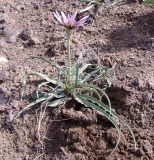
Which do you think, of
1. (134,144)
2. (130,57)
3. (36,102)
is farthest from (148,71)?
(36,102)

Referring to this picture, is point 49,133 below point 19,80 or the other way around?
below

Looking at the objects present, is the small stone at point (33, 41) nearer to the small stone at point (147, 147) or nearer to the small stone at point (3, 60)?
the small stone at point (3, 60)

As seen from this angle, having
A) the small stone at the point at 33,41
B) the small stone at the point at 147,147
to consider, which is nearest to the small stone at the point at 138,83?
the small stone at the point at 147,147

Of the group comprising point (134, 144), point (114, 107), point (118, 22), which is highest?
point (118, 22)

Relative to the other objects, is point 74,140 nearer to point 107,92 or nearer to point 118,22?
point 107,92

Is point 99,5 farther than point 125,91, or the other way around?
point 99,5

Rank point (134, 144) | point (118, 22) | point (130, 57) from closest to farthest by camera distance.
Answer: point (134, 144)
point (130, 57)
point (118, 22)

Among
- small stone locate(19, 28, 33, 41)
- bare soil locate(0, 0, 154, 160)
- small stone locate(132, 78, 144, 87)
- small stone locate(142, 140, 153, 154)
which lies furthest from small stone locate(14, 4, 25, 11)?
small stone locate(142, 140, 153, 154)

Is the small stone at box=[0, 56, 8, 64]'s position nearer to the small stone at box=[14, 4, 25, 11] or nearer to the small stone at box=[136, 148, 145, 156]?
the small stone at box=[14, 4, 25, 11]
